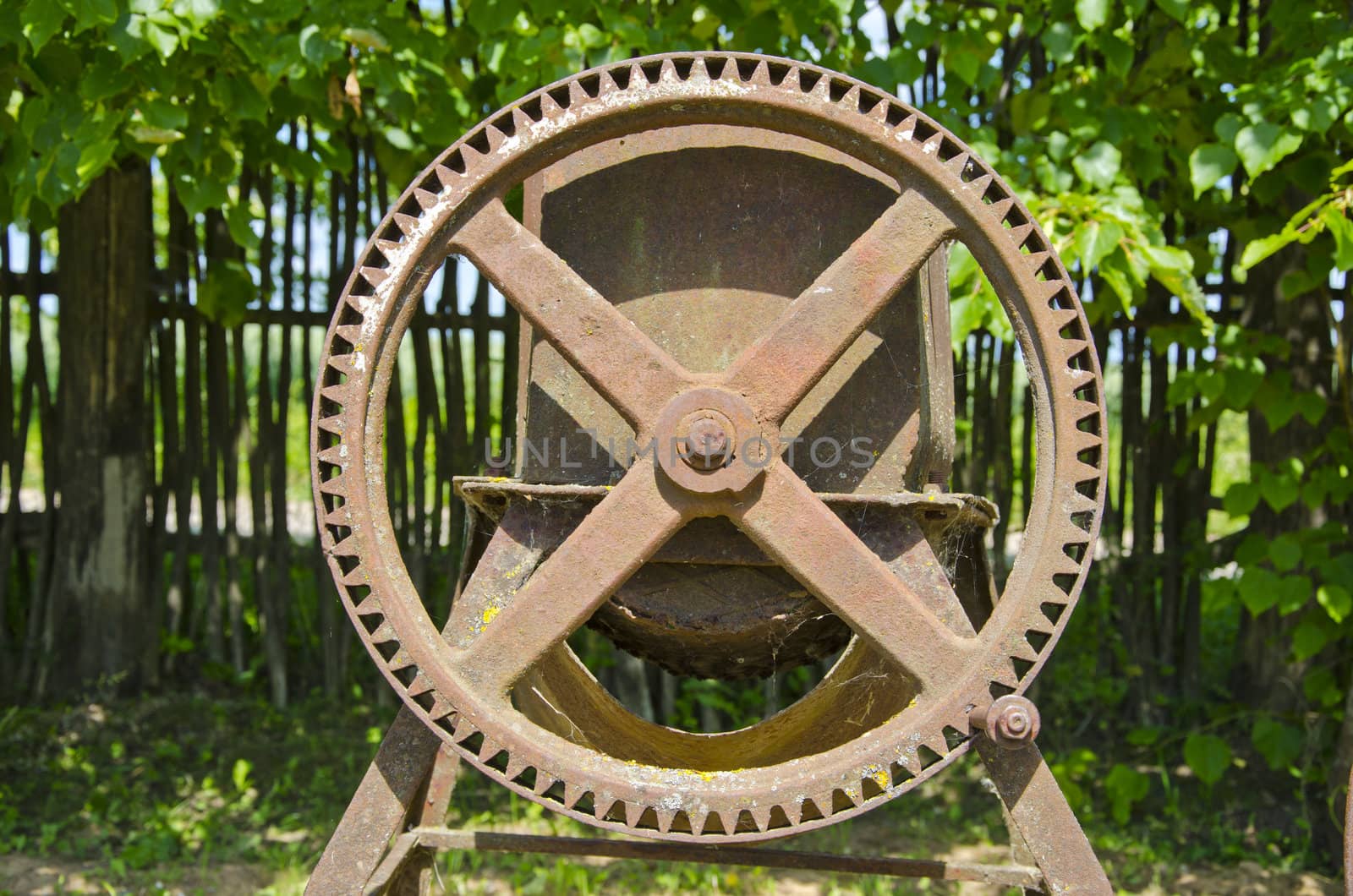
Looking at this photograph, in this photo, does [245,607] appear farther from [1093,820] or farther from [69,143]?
[1093,820]

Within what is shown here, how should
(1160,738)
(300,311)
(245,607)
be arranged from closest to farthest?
(1160,738), (300,311), (245,607)

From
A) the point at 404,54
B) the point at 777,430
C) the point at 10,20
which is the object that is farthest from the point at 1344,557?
the point at 10,20

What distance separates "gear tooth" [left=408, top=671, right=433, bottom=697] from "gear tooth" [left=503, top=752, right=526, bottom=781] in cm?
15

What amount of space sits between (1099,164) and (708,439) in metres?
1.58

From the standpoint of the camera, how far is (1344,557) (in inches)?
119

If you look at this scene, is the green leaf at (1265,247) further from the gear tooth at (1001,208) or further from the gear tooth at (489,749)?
the gear tooth at (489,749)

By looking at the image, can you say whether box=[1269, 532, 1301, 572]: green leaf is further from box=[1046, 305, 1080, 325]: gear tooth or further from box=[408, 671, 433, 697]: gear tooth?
box=[408, 671, 433, 697]: gear tooth

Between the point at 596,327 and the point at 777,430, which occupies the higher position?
the point at 596,327

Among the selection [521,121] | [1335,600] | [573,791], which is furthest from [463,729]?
[1335,600]

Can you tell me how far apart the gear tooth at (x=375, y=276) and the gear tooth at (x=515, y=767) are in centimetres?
70

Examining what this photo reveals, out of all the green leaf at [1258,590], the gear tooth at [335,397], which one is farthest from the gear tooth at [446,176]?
the green leaf at [1258,590]

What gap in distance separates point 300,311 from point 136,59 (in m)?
1.54

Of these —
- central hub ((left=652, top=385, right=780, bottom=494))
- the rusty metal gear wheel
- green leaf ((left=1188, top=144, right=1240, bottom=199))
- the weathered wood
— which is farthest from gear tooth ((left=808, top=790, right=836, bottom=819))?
the weathered wood

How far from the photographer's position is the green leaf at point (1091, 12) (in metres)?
2.56
